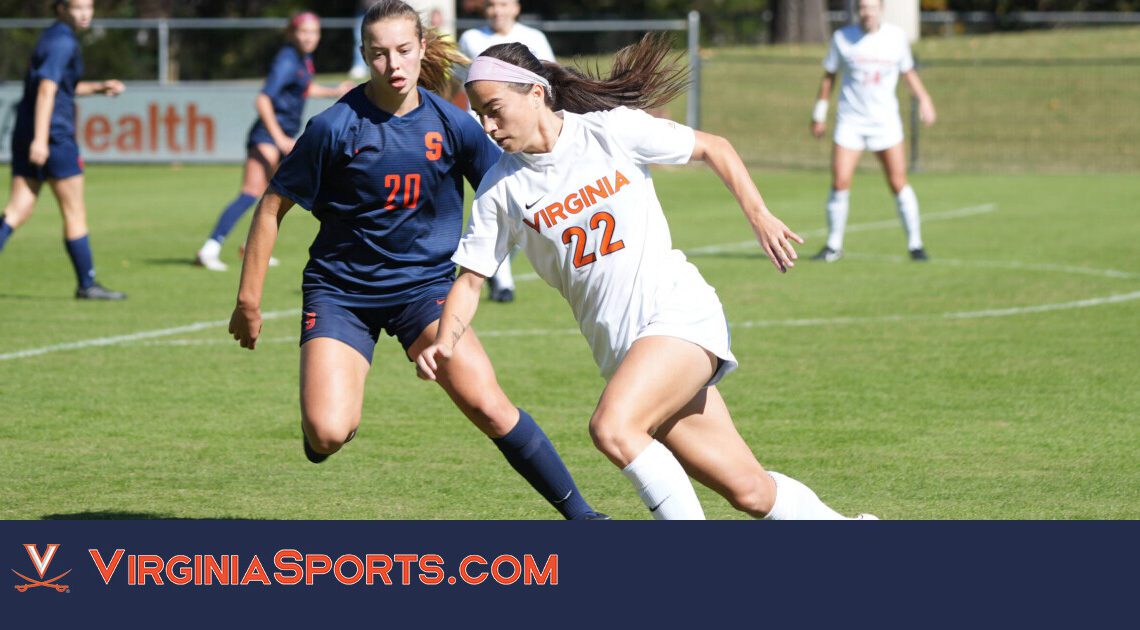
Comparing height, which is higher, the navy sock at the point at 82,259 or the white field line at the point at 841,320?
the navy sock at the point at 82,259

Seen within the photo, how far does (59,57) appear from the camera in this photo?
11.2 meters

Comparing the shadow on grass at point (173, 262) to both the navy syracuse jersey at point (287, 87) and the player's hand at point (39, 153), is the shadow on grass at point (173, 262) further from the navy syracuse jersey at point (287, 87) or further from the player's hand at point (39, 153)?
the player's hand at point (39, 153)

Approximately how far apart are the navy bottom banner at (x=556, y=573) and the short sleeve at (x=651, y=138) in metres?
1.71

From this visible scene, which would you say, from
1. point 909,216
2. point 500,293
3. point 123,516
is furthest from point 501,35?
point 123,516

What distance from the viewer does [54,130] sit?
1133 centimetres

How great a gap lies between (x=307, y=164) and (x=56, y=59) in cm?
638

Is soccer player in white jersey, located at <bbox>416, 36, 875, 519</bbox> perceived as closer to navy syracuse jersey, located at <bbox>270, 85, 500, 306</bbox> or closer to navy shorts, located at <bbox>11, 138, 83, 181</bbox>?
navy syracuse jersey, located at <bbox>270, 85, 500, 306</bbox>

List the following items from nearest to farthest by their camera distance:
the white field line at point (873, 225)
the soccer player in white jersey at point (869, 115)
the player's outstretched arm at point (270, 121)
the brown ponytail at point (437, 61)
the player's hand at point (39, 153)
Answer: the brown ponytail at point (437, 61) → the player's hand at point (39, 153) → the player's outstretched arm at point (270, 121) → the soccer player in white jersey at point (869, 115) → the white field line at point (873, 225)

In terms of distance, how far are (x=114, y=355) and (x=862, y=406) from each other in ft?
15.3

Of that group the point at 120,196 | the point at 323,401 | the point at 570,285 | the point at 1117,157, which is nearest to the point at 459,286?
the point at 570,285

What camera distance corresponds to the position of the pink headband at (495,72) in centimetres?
496

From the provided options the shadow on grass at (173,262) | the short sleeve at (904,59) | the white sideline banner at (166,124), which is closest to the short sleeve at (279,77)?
the shadow on grass at (173,262)

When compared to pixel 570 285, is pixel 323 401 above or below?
below

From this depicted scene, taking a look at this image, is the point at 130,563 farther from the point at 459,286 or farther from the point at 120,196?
the point at 120,196
